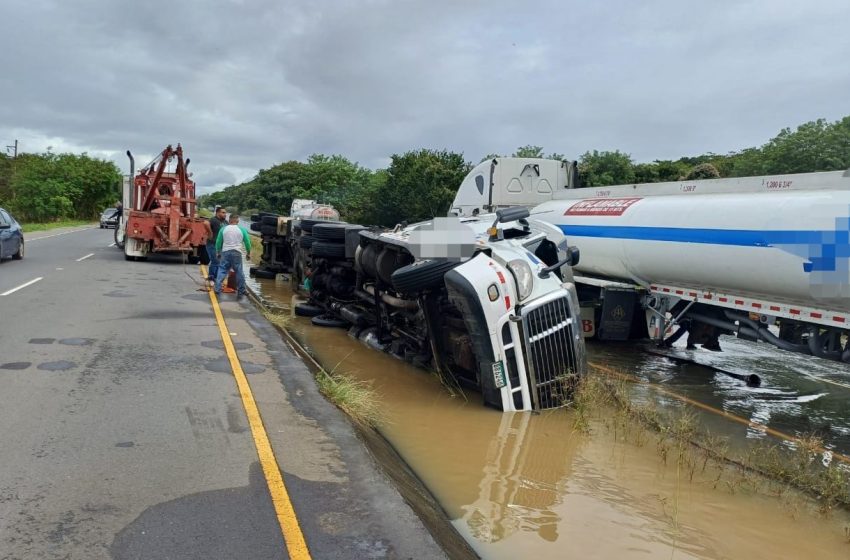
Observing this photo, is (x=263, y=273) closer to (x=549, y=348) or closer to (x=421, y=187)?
(x=549, y=348)

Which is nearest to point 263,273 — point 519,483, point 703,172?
point 703,172

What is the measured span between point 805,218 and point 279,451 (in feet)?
18.2

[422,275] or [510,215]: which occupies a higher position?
[510,215]

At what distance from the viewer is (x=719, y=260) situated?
769cm

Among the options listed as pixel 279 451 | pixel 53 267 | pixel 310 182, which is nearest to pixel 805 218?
pixel 279 451

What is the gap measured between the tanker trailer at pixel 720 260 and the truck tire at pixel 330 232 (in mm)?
3746

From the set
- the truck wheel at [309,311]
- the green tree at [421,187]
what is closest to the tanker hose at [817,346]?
the truck wheel at [309,311]

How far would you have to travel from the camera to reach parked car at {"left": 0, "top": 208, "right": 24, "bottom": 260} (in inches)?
630

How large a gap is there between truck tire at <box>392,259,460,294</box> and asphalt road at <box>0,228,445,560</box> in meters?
1.41

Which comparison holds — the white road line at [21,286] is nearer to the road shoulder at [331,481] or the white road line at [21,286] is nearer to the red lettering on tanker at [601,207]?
the road shoulder at [331,481]

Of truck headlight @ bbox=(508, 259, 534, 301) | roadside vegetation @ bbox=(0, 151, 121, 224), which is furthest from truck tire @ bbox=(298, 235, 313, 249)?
roadside vegetation @ bbox=(0, 151, 121, 224)

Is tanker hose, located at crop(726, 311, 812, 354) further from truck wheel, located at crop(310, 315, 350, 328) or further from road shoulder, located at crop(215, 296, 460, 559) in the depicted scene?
truck wheel, located at crop(310, 315, 350, 328)

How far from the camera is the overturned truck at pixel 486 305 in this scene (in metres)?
6.43

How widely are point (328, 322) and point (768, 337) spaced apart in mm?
6755
